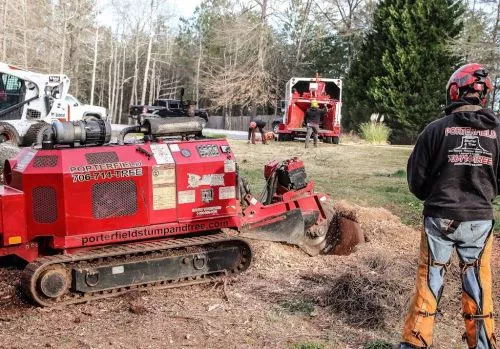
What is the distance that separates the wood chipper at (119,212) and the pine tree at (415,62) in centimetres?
2306

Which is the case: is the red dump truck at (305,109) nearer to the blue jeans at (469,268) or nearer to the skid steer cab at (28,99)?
the skid steer cab at (28,99)

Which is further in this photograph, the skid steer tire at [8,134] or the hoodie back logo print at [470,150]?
the skid steer tire at [8,134]

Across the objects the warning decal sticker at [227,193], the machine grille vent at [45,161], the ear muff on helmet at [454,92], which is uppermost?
the ear muff on helmet at [454,92]

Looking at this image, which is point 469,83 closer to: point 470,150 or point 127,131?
point 470,150

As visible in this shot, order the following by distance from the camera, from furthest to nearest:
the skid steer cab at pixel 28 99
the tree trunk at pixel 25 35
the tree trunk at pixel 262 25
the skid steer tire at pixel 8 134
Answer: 1. the tree trunk at pixel 262 25
2. the tree trunk at pixel 25 35
3. the skid steer cab at pixel 28 99
4. the skid steer tire at pixel 8 134

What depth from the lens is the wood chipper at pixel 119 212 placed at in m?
5.48

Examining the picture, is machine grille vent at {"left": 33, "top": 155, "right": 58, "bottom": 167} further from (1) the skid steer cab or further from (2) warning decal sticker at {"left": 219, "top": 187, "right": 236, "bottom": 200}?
(1) the skid steer cab

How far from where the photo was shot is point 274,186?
7801mm

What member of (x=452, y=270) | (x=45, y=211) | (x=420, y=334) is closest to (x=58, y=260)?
(x=45, y=211)

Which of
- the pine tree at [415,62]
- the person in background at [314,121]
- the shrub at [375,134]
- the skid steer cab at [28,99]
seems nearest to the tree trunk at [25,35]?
the pine tree at [415,62]

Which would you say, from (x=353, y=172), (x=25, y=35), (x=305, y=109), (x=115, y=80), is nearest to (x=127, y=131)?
(x=353, y=172)

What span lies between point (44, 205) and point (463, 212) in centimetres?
365

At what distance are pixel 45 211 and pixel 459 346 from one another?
3.75 meters

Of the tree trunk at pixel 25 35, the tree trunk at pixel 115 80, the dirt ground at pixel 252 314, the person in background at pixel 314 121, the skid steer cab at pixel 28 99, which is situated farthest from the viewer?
the tree trunk at pixel 115 80
